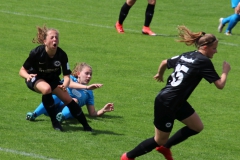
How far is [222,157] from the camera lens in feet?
28.5

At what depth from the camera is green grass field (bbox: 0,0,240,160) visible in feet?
29.0

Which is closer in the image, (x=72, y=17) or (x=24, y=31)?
(x=24, y=31)

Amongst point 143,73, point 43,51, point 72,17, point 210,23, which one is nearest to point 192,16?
point 210,23

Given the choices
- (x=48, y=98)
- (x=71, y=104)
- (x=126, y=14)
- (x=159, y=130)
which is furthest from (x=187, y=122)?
(x=126, y=14)

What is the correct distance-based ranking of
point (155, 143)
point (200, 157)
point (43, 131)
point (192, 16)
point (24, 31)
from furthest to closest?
point (192, 16) < point (24, 31) < point (43, 131) < point (200, 157) < point (155, 143)

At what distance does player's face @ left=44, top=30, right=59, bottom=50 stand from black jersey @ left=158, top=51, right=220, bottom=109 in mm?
1884

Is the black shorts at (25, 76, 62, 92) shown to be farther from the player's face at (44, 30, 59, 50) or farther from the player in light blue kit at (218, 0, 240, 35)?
the player in light blue kit at (218, 0, 240, 35)

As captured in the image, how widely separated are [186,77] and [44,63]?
2.24 metres

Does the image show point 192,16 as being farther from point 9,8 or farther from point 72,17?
point 9,8

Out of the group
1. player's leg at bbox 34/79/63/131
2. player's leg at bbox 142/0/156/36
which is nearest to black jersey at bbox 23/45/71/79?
player's leg at bbox 34/79/63/131

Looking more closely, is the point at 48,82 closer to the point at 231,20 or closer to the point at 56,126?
the point at 56,126

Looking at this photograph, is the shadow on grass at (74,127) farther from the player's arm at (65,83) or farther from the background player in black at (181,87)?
the background player in black at (181,87)

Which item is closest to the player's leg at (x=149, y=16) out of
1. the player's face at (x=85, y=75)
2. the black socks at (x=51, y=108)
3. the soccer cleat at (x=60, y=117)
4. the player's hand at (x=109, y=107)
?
the player's face at (x=85, y=75)

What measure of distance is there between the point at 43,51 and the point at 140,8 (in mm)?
11737
